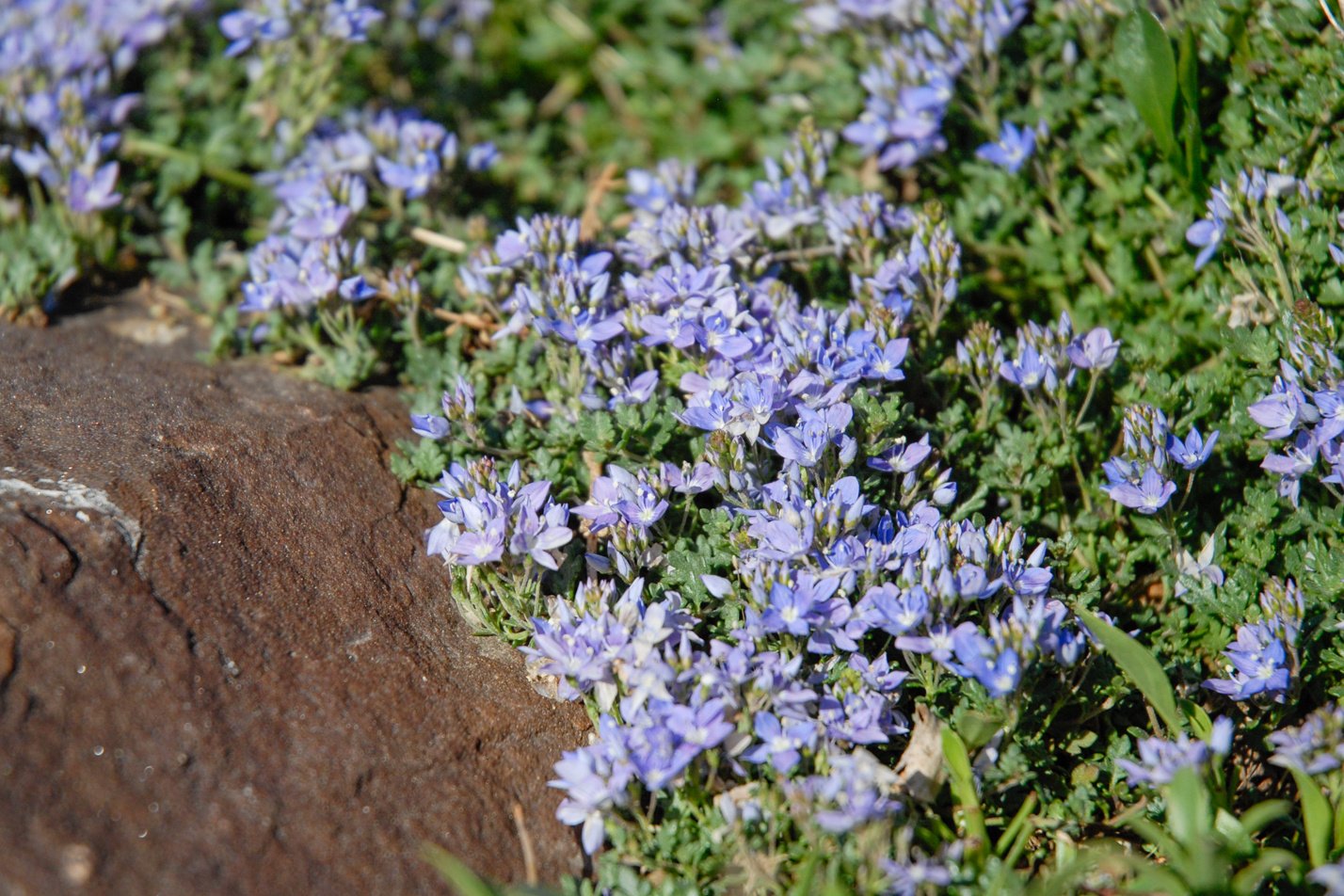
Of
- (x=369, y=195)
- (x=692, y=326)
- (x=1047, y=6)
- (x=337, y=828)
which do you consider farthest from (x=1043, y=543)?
(x=369, y=195)

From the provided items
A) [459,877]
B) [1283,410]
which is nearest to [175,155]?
[459,877]

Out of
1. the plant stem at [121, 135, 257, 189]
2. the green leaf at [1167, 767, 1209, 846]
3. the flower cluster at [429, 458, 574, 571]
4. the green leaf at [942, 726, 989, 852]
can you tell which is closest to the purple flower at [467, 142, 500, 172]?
the plant stem at [121, 135, 257, 189]

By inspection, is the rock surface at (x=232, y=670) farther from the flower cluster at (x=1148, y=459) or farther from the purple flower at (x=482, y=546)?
the flower cluster at (x=1148, y=459)

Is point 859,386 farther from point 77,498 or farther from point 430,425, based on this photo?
point 77,498

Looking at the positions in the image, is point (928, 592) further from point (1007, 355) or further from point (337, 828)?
point (337, 828)

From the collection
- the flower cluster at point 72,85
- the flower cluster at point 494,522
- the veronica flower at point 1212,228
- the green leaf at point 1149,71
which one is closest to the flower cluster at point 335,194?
the flower cluster at point 72,85

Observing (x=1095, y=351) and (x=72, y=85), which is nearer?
(x=1095, y=351)
